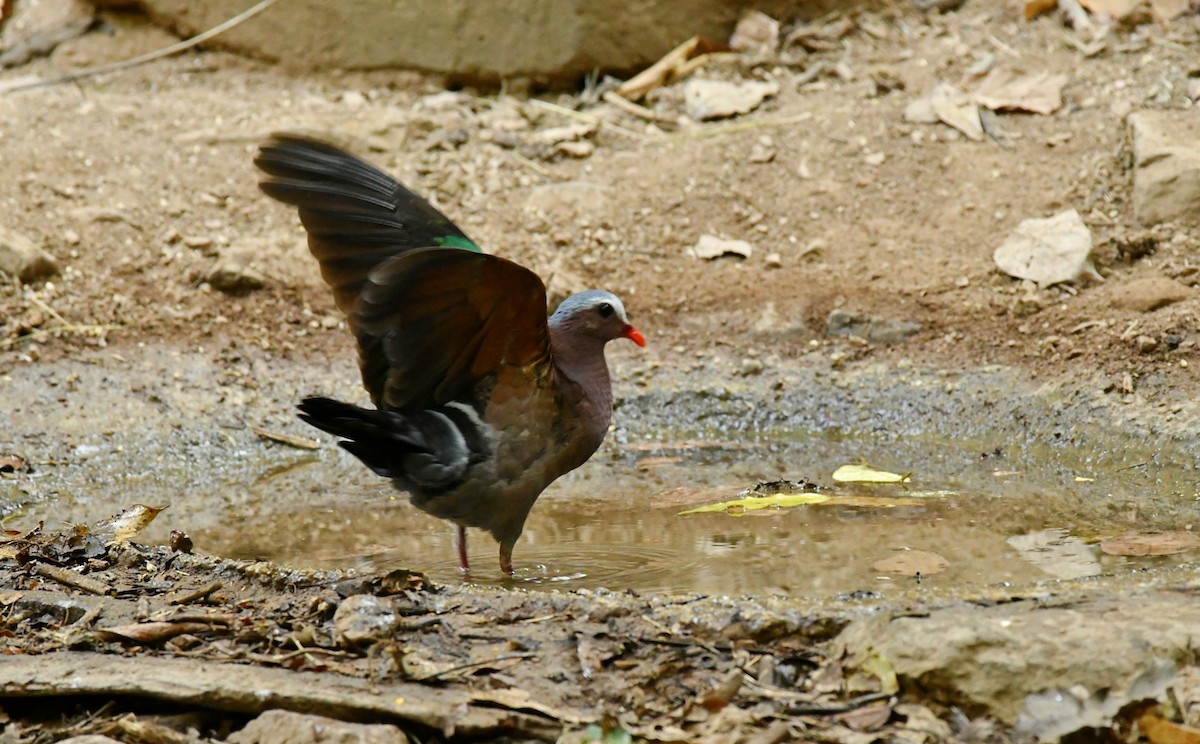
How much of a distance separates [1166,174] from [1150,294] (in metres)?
0.99

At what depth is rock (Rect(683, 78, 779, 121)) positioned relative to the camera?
8289mm

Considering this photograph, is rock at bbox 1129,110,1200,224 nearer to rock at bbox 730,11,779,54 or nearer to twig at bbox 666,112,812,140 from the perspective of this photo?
twig at bbox 666,112,812,140

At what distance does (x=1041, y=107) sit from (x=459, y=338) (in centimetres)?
496

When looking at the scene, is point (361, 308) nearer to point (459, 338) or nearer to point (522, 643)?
point (459, 338)

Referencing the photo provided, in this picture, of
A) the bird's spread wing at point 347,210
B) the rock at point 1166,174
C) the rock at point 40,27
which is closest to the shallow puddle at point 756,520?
the bird's spread wing at point 347,210

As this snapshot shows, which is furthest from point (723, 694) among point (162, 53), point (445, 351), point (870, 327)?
point (162, 53)

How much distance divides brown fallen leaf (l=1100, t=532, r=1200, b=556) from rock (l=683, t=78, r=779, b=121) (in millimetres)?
4617

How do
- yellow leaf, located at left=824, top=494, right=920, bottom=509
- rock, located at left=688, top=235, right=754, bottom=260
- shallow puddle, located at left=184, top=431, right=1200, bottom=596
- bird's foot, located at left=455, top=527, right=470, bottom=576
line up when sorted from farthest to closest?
1. rock, located at left=688, top=235, right=754, bottom=260
2. yellow leaf, located at left=824, top=494, right=920, bottom=509
3. bird's foot, located at left=455, top=527, right=470, bottom=576
4. shallow puddle, located at left=184, top=431, right=1200, bottom=596

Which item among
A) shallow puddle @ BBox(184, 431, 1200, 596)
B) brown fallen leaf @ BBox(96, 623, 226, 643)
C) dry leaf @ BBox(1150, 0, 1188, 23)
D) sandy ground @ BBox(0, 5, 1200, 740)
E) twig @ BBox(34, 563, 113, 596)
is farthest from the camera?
dry leaf @ BBox(1150, 0, 1188, 23)

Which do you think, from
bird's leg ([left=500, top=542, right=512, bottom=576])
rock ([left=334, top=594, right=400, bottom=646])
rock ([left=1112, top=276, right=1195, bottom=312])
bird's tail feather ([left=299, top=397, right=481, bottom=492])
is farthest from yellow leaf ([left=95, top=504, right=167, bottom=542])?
rock ([left=1112, top=276, right=1195, bottom=312])

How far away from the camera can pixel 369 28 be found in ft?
28.7

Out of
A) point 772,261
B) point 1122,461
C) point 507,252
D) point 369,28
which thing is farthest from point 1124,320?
point 369,28

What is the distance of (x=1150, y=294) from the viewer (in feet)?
19.9

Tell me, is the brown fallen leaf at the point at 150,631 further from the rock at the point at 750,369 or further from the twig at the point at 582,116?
the twig at the point at 582,116
